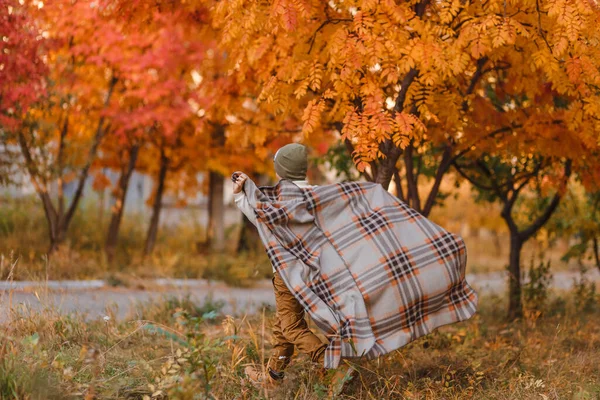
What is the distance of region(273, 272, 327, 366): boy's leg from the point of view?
4410 millimetres

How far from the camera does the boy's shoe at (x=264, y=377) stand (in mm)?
4625

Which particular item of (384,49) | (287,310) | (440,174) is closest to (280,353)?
(287,310)

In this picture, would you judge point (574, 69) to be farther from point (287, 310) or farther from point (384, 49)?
point (287, 310)

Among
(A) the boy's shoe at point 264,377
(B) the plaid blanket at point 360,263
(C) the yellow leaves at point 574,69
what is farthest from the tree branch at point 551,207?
(A) the boy's shoe at point 264,377

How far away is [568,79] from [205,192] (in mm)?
10107

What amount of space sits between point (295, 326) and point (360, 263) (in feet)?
1.93

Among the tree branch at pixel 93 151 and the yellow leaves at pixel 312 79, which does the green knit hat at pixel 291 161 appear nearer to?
the yellow leaves at pixel 312 79

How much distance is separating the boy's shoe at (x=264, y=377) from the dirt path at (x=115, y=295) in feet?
5.35

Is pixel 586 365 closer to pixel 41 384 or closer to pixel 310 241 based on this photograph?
pixel 310 241

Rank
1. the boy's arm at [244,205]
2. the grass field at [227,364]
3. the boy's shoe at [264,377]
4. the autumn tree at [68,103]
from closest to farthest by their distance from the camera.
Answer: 1. the grass field at [227,364]
2. the boy's arm at [244,205]
3. the boy's shoe at [264,377]
4. the autumn tree at [68,103]

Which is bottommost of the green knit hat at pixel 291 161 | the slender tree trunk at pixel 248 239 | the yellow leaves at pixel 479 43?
the slender tree trunk at pixel 248 239

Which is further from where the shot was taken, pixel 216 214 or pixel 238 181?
pixel 216 214

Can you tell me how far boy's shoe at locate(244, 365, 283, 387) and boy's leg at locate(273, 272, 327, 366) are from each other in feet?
0.92

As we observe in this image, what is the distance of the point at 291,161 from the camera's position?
14.8 feet
